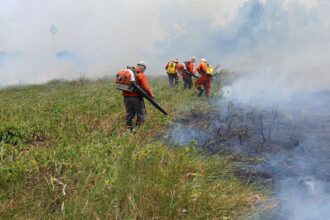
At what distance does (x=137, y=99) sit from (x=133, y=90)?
291 millimetres

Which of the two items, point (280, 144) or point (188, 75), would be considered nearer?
point (280, 144)

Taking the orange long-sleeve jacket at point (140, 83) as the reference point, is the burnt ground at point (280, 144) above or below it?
below

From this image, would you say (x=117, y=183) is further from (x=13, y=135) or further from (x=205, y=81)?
(x=205, y=81)

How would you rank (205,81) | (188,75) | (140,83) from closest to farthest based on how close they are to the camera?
1. (140,83)
2. (205,81)
3. (188,75)

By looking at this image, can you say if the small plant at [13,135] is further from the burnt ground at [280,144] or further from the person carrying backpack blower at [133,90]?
the burnt ground at [280,144]

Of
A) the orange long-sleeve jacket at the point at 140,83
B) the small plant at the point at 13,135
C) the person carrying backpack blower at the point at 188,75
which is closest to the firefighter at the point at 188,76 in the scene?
the person carrying backpack blower at the point at 188,75

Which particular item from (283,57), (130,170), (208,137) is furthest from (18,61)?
(130,170)

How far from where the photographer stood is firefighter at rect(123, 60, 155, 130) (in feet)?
33.1

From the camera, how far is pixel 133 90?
32.7ft

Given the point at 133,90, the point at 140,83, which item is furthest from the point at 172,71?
the point at 133,90

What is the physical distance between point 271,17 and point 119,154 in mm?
20361

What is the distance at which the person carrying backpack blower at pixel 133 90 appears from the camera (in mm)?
9891

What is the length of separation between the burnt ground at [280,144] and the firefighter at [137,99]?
0.89m

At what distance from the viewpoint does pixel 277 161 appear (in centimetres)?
732
